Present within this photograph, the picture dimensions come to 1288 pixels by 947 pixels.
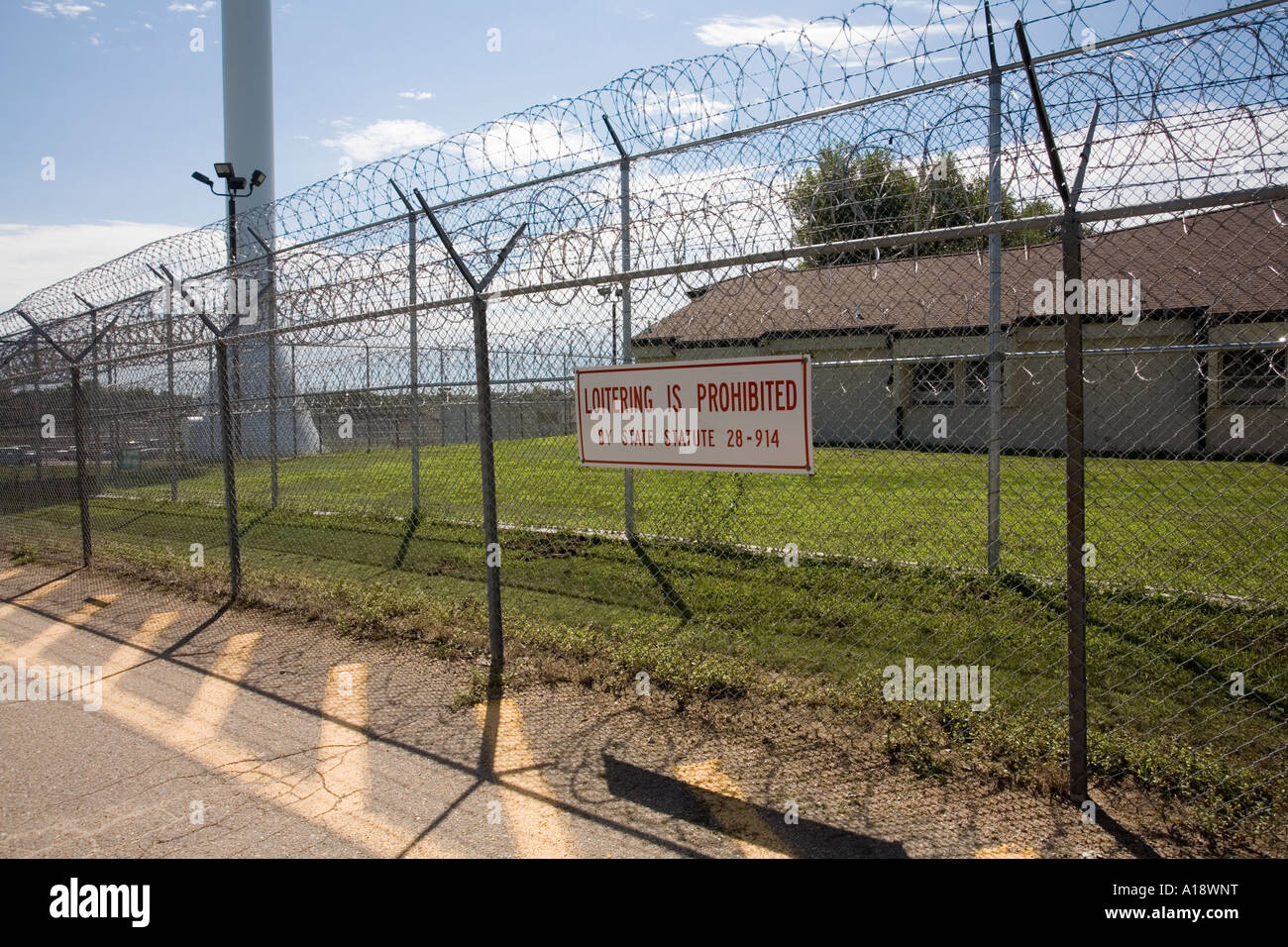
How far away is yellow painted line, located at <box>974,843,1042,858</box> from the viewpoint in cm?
313

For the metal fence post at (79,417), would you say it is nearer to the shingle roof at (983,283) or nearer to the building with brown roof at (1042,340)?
the building with brown roof at (1042,340)

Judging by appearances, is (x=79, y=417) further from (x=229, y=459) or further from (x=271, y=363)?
(x=271, y=363)

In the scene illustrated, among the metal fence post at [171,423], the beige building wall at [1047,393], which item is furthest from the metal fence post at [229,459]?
the beige building wall at [1047,393]

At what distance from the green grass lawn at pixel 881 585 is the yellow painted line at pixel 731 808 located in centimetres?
91

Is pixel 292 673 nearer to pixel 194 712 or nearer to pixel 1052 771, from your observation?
pixel 194 712

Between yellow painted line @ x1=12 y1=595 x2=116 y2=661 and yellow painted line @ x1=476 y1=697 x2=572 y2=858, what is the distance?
12.8ft

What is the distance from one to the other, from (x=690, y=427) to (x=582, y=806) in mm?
1872

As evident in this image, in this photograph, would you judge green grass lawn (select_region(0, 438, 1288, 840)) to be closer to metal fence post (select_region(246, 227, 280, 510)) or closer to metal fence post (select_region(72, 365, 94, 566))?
metal fence post (select_region(72, 365, 94, 566))

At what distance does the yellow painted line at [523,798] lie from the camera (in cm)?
334

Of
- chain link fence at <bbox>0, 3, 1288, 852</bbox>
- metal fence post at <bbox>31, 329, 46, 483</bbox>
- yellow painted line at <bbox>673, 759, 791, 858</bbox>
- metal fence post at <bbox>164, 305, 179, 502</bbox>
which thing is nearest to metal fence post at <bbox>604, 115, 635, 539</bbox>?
chain link fence at <bbox>0, 3, 1288, 852</bbox>

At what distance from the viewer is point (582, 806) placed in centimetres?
364

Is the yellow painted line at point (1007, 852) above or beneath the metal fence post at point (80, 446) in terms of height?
beneath

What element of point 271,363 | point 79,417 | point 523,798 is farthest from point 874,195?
point 271,363
